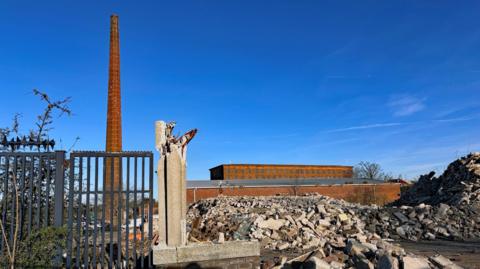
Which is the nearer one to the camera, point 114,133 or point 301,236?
point 301,236

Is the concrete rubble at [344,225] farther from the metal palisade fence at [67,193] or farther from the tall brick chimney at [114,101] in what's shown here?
the tall brick chimney at [114,101]

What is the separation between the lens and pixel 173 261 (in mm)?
5594

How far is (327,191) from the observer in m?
41.6

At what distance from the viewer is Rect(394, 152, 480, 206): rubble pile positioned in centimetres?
1836

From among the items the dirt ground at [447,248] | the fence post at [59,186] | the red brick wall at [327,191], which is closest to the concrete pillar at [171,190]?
the fence post at [59,186]

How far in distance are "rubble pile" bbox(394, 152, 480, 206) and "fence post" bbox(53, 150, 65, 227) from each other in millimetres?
17511

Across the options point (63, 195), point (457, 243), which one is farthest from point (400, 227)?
point (63, 195)

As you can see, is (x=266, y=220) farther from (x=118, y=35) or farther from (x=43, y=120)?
(x=118, y=35)

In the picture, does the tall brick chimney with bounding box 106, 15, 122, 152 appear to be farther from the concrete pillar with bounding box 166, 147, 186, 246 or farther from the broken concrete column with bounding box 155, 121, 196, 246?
the concrete pillar with bounding box 166, 147, 186, 246

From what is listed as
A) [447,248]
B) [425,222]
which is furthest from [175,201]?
[425,222]

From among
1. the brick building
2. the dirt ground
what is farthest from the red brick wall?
the dirt ground

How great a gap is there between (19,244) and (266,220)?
374 inches

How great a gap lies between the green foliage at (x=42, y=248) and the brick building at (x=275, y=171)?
43.6 m

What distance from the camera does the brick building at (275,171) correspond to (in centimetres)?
4972
